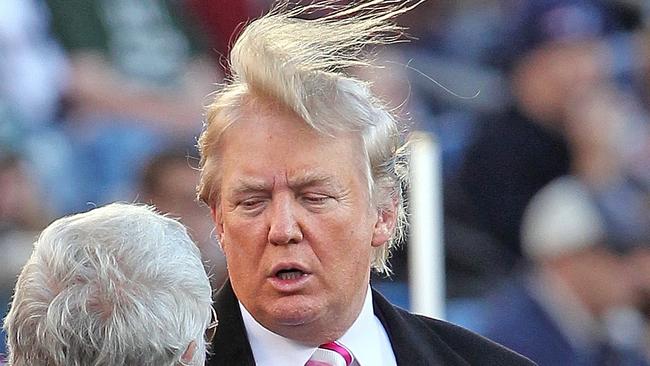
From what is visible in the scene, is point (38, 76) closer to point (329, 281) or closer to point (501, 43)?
point (501, 43)

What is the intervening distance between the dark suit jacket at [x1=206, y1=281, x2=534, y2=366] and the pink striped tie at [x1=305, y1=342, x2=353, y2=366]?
0.36ft

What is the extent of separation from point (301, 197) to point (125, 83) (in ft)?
8.56

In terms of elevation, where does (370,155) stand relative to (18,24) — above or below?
above

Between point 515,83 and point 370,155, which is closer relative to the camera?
point 370,155

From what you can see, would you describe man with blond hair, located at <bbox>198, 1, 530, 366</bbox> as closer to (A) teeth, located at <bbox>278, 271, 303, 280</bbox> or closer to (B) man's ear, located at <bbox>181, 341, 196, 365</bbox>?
(A) teeth, located at <bbox>278, 271, 303, 280</bbox>

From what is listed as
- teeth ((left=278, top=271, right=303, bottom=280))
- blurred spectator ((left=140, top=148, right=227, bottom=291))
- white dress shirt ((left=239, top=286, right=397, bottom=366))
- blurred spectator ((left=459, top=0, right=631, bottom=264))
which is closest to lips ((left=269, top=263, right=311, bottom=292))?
teeth ((left=278, top=271, right=303, bottom=280))

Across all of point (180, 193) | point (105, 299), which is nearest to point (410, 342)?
point (105, 299)

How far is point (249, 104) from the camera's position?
2.65 meters

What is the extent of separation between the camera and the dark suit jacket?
8.68 ft

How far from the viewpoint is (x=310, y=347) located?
264 centimetres

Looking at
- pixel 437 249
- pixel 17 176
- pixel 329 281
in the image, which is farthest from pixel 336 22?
pixel 17 176

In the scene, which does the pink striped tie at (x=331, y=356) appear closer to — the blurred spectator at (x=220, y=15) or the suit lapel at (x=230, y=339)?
the suit lapel at (x=230, y=339)

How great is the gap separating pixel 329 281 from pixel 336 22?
0.50 meters

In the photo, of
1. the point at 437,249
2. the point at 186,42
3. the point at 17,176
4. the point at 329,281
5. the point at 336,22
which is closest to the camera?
the point at 329,281
